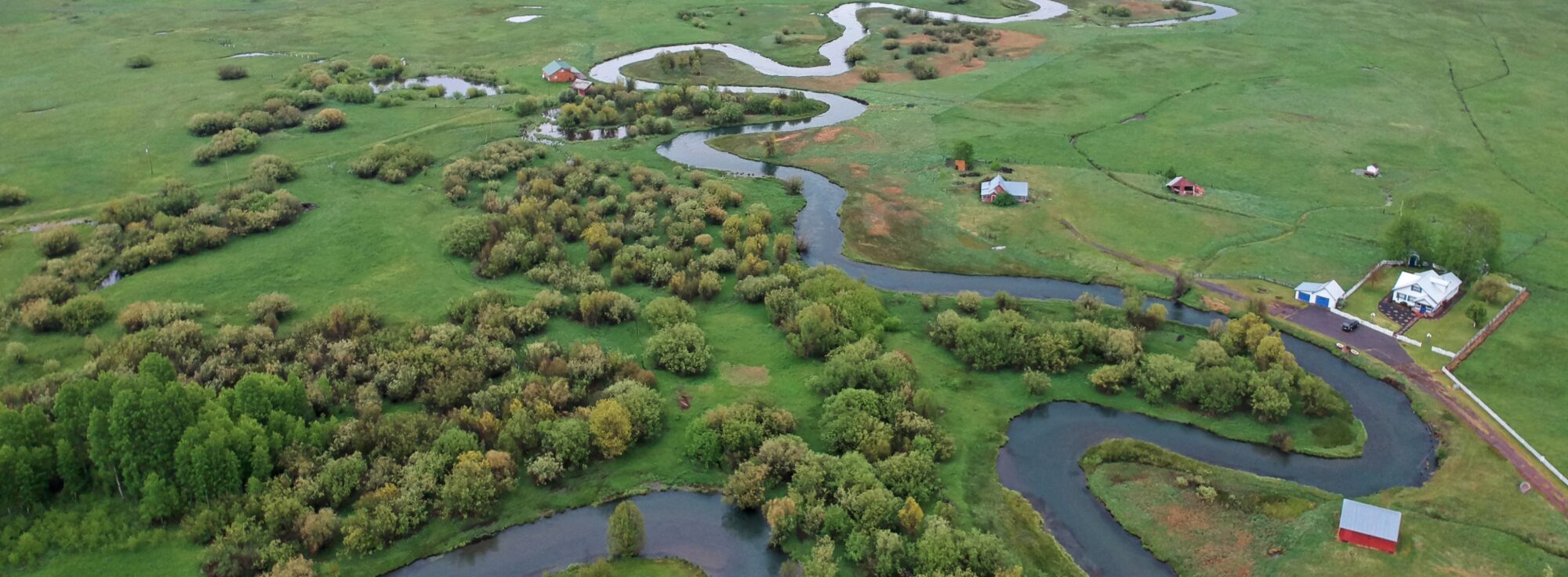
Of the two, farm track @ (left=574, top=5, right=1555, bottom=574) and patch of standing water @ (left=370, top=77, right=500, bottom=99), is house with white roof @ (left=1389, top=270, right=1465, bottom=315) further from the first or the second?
patch of standing water @ (left=370, top=77, right=500, bottom=99)

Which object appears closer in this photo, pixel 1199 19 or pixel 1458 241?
pixel 1458 241

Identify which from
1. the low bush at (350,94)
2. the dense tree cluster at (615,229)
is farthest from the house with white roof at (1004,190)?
the low bush at (350,94)

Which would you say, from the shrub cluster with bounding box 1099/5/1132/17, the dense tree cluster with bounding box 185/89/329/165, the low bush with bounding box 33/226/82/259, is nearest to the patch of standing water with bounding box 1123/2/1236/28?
the shrub cluster with bounding box 1099/5/1132/17

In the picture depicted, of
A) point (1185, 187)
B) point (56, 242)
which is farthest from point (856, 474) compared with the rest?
point (56, 242)

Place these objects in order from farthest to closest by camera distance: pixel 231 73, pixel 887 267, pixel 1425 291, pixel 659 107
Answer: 1. pixel 231 73
2. pixel 659 107
3. pixel 887 267
4. pixel 1425 291

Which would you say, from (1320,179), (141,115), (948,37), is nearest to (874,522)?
(1320,179)

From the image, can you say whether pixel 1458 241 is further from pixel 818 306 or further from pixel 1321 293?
pixel 818 306
